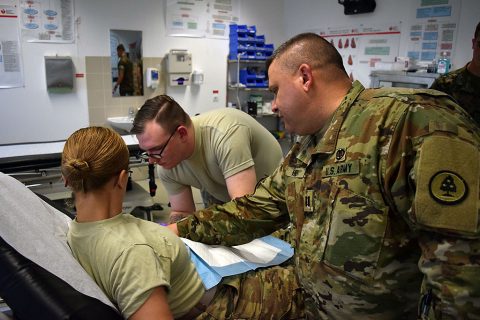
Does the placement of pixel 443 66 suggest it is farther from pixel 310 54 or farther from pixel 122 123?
pixel 122 123

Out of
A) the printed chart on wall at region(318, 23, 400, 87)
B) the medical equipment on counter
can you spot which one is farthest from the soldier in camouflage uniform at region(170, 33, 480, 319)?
the printed chart on wall at region(318, 23, 400, 87)

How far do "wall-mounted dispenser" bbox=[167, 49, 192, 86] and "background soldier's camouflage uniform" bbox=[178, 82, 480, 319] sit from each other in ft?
12.7

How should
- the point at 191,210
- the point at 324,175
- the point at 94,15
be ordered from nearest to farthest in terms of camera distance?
the point at 324,175, the point at 191,210, the point at 94,15

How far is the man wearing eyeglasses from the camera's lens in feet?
5.79

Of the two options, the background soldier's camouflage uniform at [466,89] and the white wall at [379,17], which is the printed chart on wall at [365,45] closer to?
the white wall at [379,17]

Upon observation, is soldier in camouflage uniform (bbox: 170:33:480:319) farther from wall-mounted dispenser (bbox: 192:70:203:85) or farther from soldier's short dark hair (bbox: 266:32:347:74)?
wall-mounted dispenser (bbox: 192:70:203:85)

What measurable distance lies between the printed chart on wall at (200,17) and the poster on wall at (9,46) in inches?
66.4

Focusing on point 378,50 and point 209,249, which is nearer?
point 209,249

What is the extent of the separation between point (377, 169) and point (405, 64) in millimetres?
3451

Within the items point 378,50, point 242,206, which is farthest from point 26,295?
point 378,50

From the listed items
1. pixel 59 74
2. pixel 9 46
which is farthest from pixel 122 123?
pixel 9 46

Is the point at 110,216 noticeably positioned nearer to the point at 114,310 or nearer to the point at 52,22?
the point at 114,310

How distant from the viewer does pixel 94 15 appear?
4359 millimetres

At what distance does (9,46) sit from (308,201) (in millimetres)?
4022
